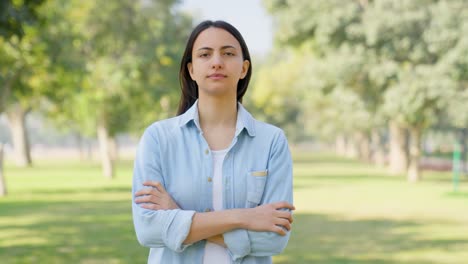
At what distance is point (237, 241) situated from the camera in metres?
3.07

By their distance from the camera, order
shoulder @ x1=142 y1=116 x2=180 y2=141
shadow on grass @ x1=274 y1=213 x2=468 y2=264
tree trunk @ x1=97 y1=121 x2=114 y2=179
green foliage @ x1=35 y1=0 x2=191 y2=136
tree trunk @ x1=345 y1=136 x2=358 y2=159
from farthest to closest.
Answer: tree trunk @ x1=345 y1=136 x2=358 y2=159 < tree trunk @ x1=97 y1=121 x2=114 y2=179 < green foliage @ x1=35 y1=0 x2=191 y2=136 < shadow on grass @ x1=274 y1=213 x2=468 y2=264 < shoulder @ x1=142 y1=116 x2=180 y2=141

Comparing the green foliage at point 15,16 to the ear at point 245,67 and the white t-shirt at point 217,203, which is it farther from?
the white t-shirt at point 217,203

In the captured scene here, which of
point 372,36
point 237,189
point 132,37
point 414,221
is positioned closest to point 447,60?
point 372,36

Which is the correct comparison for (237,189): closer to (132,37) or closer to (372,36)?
(372,36)

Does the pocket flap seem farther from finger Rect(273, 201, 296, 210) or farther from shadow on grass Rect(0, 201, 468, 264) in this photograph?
shadow on grass Rect(0, 201, 468, 264)

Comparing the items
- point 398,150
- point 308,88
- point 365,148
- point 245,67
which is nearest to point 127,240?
point 245,67

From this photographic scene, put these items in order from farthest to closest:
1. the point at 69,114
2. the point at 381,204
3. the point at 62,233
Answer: the point at 69,114 → the point at 381,204 → the point at 62,233

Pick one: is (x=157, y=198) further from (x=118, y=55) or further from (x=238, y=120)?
(x=118, y=55)

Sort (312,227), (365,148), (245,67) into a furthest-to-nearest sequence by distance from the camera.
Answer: (365,148) < (312,227) < (245,67)

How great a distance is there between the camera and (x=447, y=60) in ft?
84.5

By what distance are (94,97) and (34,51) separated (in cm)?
857

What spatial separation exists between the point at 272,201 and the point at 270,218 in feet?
→ 0.32

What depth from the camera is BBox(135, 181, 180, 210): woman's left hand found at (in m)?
3.08

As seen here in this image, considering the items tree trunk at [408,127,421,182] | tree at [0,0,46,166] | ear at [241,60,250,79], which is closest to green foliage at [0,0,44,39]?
tree at [0,0,46,166]
